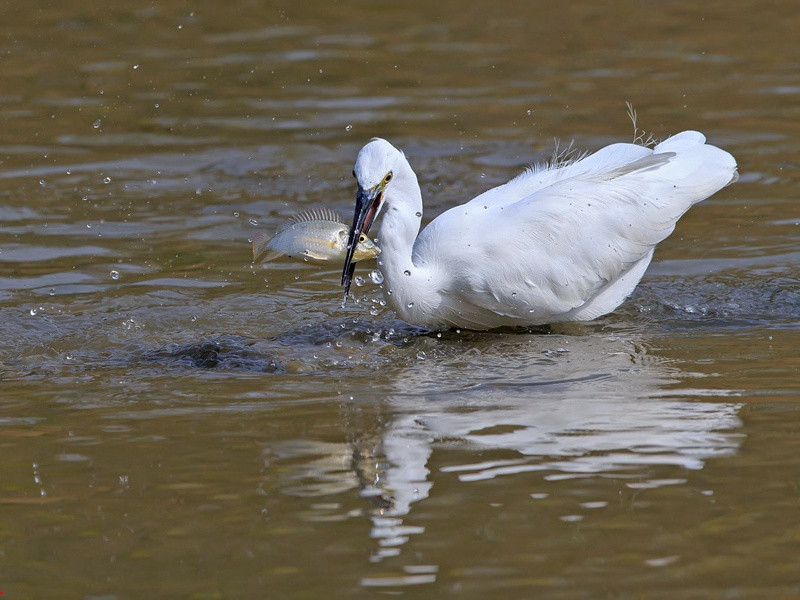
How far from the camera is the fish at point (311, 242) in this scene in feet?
20.4

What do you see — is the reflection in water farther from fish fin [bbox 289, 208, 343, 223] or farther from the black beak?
fish fin [bbox 289, 208, 343, 223]

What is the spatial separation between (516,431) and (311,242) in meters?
1.56

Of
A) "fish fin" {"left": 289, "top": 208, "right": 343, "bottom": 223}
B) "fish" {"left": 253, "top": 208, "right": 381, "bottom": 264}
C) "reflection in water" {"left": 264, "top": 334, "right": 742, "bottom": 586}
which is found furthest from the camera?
"fish fin" {"left": 289, "top": 208, "right": 343, "bottom": 223}

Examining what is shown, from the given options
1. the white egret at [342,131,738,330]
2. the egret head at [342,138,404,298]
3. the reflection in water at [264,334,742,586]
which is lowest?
the reflection in water at [264,334,742,586]

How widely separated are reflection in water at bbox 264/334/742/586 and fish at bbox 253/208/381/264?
66cm

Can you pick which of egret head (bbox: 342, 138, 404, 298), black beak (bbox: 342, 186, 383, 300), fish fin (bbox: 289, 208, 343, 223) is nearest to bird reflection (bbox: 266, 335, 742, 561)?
black beak (bbox: 342, 186, 383, 300)

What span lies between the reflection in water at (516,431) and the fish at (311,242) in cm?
66

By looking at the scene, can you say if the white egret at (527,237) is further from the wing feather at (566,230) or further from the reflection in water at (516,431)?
the reflection in water at (516,431)

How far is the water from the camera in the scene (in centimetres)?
417

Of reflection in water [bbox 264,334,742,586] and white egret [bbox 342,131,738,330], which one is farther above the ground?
white egret [bbox 342,131,738,330]

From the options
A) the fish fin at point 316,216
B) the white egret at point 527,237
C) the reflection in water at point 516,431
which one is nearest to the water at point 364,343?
the reflection in water at point 516,431

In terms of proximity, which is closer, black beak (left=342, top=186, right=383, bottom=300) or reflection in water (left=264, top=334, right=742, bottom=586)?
reflection in water (left=264, top=334, right=742, bottom=586)

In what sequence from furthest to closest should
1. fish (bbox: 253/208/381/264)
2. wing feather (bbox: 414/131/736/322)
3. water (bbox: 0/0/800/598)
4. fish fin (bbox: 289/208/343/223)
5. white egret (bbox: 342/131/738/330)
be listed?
wing feather (bbox: 414/131/736/322) → white egret (bbox: 342/131/738/330) → fish fin (bbox: 289/208/343/223) → fish (bbox: 253/208/381/264) → water (bbox: 0/0/800/598)

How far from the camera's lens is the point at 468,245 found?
6945mm
